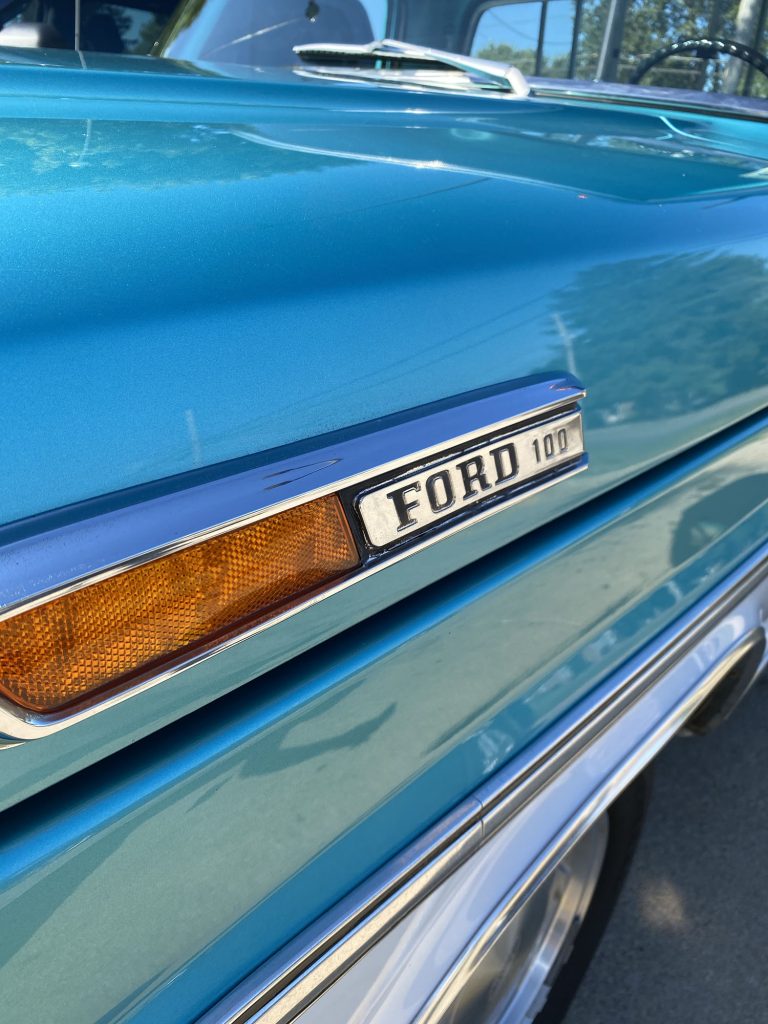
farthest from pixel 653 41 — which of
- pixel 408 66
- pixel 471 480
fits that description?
pixel 471 480

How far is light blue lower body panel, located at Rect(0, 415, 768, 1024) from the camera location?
71 cm

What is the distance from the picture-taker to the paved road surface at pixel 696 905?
75.3 inches

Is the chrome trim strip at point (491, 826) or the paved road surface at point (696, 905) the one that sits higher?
the chrome trim strip at point (491, 826)

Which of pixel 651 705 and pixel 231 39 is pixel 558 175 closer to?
pixel 651 705

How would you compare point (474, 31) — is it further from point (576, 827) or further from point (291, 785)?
point (291, 785)

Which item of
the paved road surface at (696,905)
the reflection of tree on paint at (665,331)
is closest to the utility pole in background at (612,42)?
the reflection of tree on paint at (665,331)

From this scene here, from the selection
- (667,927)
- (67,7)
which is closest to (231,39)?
(67,7)

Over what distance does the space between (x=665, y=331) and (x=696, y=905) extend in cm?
151

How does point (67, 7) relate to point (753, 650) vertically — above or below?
above

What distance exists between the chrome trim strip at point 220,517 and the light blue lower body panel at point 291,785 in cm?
8

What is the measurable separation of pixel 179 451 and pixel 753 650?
1.34 m

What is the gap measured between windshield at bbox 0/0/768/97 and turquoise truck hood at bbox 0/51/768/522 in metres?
0.83

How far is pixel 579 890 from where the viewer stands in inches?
70.4

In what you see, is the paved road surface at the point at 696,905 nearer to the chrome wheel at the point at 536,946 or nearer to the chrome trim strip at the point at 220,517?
the chrome wheel at the point at 536,946
